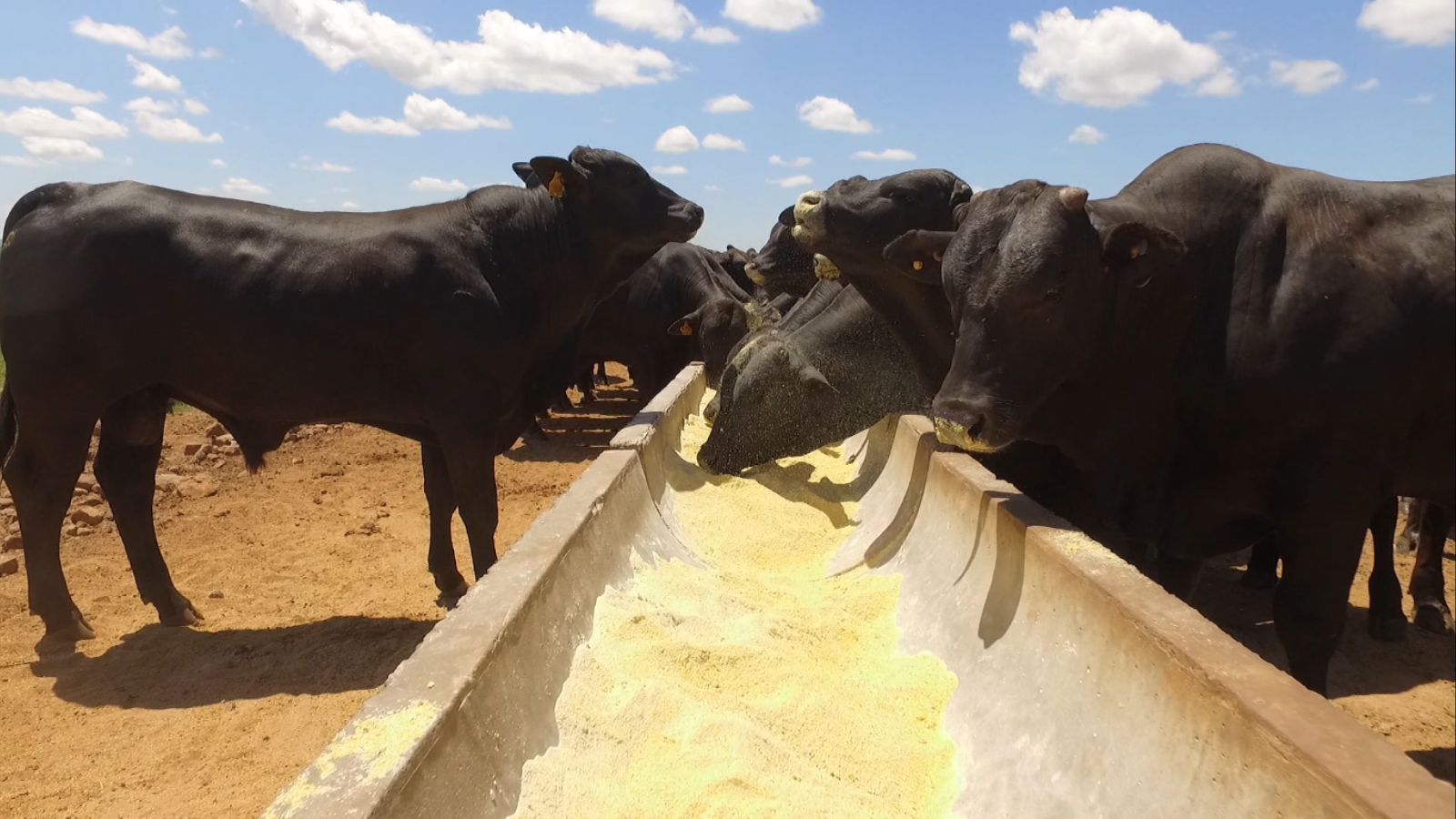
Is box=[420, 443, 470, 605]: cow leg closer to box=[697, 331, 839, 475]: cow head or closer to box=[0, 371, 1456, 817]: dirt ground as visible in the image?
box=[0, 371, 1456, 817]: dirt ground

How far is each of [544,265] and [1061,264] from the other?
290 cm

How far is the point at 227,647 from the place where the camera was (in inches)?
176

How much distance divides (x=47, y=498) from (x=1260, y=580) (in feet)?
21.1

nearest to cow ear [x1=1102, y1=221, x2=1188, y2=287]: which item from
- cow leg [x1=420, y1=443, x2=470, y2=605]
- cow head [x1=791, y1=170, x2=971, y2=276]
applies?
cow head [x1=791, y1=170, x2=971, y2=276]

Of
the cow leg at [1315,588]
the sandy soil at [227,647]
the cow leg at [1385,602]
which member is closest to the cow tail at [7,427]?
the sandy soil at [227,647]

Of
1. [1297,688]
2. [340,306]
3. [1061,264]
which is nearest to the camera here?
[1297,688]

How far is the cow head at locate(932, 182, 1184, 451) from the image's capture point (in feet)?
9.09

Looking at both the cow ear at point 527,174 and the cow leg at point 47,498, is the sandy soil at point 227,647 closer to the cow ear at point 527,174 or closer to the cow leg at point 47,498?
the cow leg at point 47,498

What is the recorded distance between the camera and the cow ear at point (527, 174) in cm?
518

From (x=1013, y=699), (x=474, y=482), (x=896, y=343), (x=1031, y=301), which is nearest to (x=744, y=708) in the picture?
(x=1013, y=699)

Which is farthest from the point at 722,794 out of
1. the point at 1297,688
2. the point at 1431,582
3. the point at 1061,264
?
the point at 1431,582

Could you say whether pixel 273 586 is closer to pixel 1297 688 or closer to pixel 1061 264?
pixel 1061 264

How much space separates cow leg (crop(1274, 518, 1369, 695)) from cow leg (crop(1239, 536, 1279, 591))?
2351 millimetres

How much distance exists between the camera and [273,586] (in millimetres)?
5418
